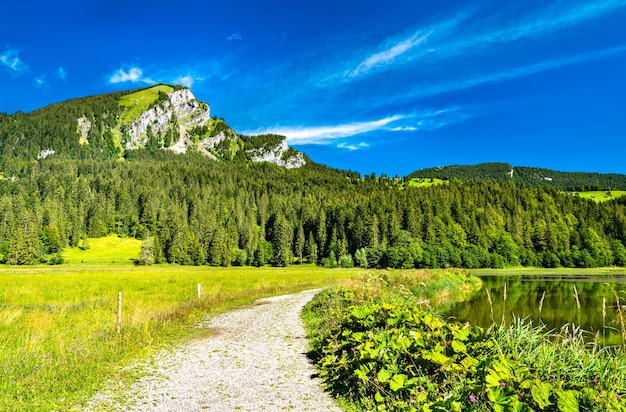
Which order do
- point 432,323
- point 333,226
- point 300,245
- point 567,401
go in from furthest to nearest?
point 333,226, point 300,245, point 432,323, point 567,401

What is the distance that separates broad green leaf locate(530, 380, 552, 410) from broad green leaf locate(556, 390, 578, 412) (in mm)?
140

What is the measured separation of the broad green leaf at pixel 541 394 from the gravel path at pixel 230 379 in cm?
452

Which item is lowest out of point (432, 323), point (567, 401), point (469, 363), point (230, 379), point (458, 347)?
point (230, 379)

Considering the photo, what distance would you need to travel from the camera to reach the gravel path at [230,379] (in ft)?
26.9

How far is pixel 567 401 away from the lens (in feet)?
14.4

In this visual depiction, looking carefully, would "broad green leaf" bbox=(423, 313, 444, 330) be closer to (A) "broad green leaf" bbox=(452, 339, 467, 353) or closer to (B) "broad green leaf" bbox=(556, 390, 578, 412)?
(A) "broad green leaf" bbox=(452, 339, 467, 353)

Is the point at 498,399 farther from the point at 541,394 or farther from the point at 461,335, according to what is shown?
the point at 461,335

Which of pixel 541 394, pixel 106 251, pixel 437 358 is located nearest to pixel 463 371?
pixel 437 358

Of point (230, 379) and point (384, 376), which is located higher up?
point (384, 376)

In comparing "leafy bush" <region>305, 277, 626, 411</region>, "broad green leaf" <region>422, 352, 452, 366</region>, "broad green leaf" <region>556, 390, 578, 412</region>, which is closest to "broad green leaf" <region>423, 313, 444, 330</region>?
"leafy bush" <region>305, 277, 626, 411</region>

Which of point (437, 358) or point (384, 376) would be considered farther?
point (384, 376)

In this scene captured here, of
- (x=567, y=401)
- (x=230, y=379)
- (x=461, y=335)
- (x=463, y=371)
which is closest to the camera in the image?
(x=567, y=401)

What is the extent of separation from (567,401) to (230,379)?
780 cm

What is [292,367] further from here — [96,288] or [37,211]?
[37,211]
